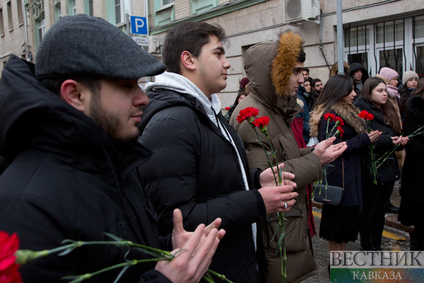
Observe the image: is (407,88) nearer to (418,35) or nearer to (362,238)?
(418,35)

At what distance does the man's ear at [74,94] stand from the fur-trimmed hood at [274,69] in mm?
1614

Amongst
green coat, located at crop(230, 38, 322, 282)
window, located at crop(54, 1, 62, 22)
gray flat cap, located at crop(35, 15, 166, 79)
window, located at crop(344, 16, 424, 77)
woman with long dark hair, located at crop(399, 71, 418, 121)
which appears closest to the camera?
gray flat cap, located at crop(35, 15, 166, 79)

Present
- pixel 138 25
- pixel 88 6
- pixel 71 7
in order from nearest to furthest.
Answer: pixel 138 25
pixel 88 6
pixel 71 7

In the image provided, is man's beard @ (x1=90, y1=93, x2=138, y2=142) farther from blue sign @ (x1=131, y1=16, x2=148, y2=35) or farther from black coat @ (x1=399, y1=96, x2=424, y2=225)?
blue sign @ (x1=131, y1=16, x2=148, y2=35)

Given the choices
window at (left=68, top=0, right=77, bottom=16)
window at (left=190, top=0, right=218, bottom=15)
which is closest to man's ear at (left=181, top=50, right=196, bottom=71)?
window at (left=190, top=0, right=218, bottom=15)

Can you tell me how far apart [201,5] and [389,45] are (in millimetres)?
6276

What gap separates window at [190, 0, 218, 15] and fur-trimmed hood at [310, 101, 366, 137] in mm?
8966

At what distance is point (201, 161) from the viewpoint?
176cm

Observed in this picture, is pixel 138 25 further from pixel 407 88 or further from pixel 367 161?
pixel 367 161

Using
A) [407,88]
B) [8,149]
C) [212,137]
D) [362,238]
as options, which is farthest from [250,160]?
[407,88]

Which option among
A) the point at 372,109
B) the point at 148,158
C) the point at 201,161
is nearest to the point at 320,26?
the point at 372,109

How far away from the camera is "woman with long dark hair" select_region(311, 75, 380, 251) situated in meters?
3.62

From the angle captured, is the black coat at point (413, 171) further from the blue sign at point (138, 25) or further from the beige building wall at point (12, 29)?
the beige building wall at point (12, 29)

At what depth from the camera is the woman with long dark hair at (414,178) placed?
3.89 metres
